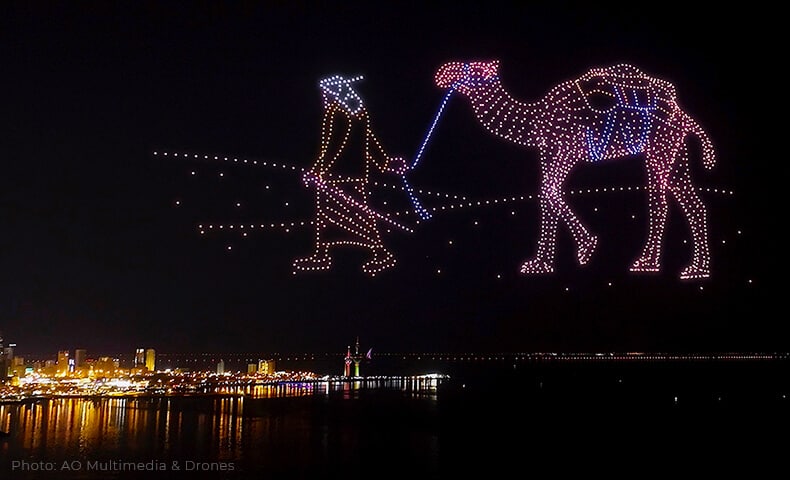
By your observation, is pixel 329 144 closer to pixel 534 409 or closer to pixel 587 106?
pixel 587 106

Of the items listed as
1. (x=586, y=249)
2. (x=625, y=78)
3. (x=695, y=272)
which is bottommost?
(x=695, y=272)

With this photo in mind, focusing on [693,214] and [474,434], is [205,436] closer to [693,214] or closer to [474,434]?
[474,434]

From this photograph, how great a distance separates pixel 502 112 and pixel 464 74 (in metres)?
0.48

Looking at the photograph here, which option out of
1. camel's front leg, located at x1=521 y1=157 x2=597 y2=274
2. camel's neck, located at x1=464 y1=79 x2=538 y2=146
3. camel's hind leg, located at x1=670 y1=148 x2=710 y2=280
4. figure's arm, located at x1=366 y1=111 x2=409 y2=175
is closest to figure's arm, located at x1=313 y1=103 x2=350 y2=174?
figure's arm, located at x1=366 y1=111 x2=409 y2=175

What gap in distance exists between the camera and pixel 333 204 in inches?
232

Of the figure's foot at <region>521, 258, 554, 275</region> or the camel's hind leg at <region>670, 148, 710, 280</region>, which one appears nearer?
the camel's hind leg at <region>670, 148, 710, 280</region>

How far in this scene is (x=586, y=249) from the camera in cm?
603

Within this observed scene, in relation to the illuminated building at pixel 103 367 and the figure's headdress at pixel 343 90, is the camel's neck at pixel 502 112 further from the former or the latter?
the illuminated building at pixel 103 367

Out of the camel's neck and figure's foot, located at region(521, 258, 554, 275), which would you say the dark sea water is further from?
the camel's neck

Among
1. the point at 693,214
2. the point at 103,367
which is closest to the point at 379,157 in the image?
the point at 693,214

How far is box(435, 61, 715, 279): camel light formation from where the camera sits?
5.86 meters

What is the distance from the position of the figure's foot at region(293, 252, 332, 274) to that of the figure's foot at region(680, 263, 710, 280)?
314 centimetres

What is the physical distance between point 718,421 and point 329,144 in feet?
20.5

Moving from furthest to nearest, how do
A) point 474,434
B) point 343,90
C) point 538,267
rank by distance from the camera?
point 474,434 → point 538,267 → point 343,90
